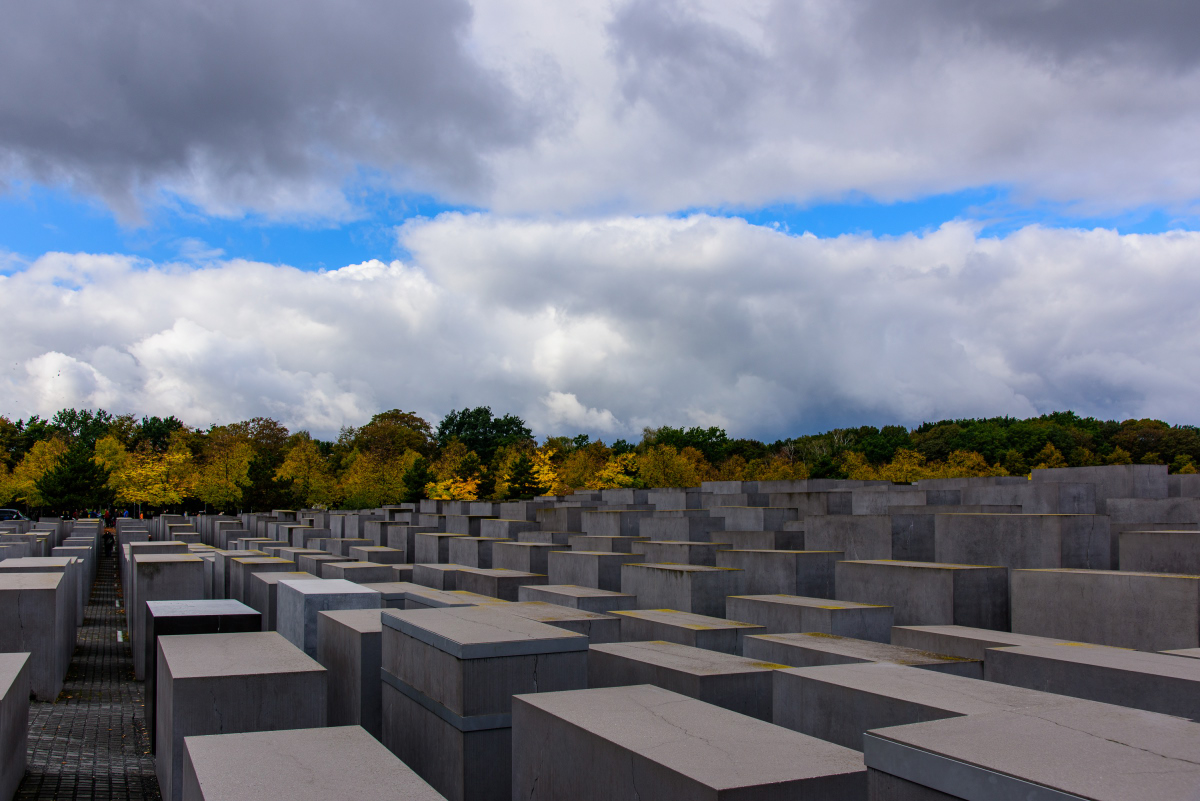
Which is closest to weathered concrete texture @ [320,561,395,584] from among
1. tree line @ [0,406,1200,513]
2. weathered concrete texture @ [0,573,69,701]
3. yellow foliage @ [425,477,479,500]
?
weathered concrete texture @ [0,573,69,701]

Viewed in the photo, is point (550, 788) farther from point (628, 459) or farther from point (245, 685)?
point (628, 459)

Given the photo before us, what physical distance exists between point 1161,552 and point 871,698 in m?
8.00

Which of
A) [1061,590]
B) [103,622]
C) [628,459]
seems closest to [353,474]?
[628,459]

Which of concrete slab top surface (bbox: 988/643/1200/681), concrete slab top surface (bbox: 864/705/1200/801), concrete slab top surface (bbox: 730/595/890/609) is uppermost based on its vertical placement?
concrete slab top surface (bbox: 864/705/1200/801)

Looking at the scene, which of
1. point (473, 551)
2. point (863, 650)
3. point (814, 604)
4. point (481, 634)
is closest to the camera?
point (481, 634)

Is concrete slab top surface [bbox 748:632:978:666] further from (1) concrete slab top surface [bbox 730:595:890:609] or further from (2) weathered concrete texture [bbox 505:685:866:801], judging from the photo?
(2) weathered concrete texture [bbox 505:685:866:801]

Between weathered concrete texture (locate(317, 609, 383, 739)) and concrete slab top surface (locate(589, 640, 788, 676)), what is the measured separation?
195 centimetres

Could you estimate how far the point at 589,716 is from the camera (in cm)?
475

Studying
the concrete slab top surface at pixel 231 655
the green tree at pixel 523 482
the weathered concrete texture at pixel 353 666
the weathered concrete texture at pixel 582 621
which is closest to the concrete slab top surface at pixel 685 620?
the weathered concrete texture at pixel 582 621

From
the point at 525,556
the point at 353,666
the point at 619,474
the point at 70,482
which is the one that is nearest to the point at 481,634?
the point at 353,666

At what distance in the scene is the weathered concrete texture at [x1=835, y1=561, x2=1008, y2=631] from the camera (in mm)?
10641

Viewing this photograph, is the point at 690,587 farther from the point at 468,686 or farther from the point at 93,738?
the point at 93,738

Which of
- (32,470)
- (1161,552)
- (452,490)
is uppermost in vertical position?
(32,470)

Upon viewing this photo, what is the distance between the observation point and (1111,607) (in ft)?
31.0
